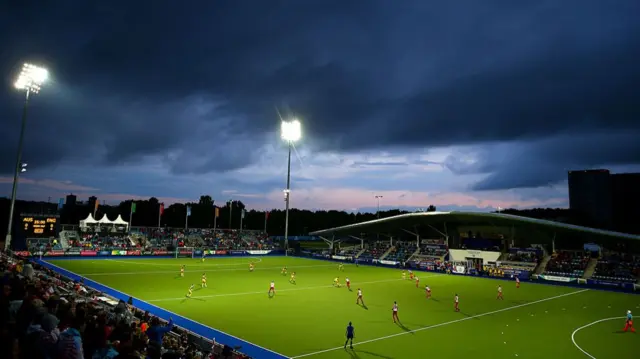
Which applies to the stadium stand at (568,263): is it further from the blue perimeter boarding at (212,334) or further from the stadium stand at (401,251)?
the blue perimeter boarding at (212,334)

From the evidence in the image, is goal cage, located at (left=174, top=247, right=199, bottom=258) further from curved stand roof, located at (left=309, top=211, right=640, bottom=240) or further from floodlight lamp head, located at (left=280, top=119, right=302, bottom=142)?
curved stand roof, located at (left=309, top=211, right=640, bottom=240)

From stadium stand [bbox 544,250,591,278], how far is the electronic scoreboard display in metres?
64.8

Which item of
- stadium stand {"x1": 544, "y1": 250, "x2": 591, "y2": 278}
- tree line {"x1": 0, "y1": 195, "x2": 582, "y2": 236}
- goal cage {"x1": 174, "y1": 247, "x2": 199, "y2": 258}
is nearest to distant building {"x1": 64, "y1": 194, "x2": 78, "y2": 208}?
tree line {"x1": 0, "y1": 195, "x2": 582, "y2": 236}

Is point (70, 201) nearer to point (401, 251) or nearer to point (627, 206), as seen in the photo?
point (401, 251)

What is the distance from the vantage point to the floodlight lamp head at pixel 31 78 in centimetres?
3853

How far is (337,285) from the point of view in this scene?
39.8m

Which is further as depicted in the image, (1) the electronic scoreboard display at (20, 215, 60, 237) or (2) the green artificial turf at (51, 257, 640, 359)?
(1) the electronic scoreboard display at (20, 215, 60, 237)

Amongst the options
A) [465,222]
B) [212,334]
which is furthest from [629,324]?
[465,222]

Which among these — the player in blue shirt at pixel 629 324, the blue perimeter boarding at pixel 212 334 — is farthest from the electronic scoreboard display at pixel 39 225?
the player in blue shirt at pixel 629 324

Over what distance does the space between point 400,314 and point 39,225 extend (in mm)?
49591

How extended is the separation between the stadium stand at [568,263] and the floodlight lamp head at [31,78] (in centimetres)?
6183

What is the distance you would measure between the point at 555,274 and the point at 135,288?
47421mm

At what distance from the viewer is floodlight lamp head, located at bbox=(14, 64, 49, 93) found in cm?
3853

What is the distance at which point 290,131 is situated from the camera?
68.3 metres
